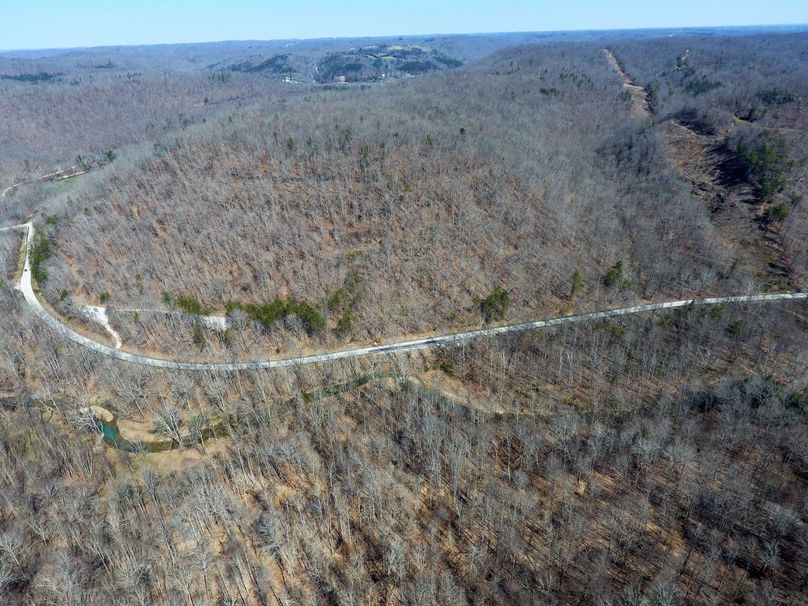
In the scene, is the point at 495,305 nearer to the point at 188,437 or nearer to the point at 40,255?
the point at 188,437

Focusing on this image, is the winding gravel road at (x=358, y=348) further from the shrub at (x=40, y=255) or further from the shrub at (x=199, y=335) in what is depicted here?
the shrub at (x=40, y=255)

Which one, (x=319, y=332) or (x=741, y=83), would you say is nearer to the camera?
(x=319, y=332)

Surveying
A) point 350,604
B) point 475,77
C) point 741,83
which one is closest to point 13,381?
point 350,604

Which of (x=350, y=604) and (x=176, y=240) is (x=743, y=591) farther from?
(x=176, y=240)

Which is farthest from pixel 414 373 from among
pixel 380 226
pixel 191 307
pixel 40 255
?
pixel 40 255

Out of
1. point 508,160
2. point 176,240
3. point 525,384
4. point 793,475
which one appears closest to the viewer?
point 793,475

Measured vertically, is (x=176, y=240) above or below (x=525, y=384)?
above

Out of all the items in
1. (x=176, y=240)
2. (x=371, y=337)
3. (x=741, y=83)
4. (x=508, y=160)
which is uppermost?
(x=741, y=83)

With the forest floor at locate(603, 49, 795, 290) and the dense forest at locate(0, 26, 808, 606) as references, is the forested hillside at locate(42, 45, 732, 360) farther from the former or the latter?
the forest floor at locate(603, 49, 795, 290)

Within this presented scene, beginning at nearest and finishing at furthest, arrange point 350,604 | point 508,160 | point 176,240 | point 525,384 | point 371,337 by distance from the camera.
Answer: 1. point 350,604
2. point 525,384
3. point 371,337
4. point 176,240
5. point 508,160
